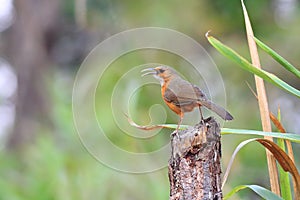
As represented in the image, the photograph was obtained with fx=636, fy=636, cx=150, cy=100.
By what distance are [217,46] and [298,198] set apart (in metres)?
0.19

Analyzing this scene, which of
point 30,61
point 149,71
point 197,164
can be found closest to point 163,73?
point 149,71

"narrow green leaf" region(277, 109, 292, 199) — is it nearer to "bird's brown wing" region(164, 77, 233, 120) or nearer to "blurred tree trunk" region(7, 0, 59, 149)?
"bird's brown wing" region(164, 77, 233, 120)

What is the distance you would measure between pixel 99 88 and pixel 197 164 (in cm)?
170

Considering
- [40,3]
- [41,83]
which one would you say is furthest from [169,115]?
[40,3]

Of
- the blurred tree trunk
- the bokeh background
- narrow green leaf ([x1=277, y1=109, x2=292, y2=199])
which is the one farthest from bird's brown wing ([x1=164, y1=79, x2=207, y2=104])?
the blurred tree trunk

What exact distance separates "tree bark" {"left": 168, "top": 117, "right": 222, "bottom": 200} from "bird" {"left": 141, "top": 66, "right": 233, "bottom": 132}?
0.12ft

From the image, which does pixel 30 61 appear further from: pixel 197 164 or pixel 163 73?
pixel 197 164

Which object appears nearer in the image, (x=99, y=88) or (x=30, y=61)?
(x=99, y=88)

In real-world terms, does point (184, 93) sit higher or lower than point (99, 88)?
lower

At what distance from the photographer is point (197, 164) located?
0.63 metres

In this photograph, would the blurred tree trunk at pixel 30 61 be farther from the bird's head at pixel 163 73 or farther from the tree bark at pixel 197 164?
the tree bark at pixel 197 164

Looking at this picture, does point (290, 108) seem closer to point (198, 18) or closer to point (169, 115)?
point (198, 18)

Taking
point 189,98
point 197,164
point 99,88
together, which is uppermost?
point 99,88

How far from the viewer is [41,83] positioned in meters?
4.71
